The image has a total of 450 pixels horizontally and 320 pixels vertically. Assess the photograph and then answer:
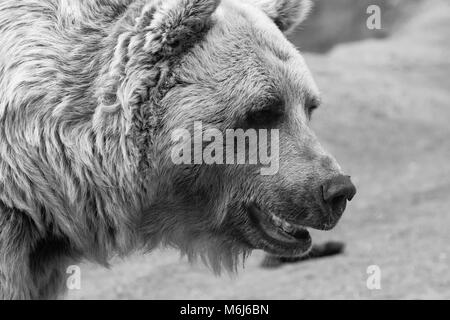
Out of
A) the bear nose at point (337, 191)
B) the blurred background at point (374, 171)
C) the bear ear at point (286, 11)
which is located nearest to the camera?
the bear nose at point (337, 191)

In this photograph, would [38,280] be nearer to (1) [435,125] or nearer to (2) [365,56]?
(1) [435,125]

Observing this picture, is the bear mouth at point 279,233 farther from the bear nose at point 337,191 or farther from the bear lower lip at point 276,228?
the bear nose at point 337,191

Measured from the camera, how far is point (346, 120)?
12.4m

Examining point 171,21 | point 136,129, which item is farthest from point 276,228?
point 171,21

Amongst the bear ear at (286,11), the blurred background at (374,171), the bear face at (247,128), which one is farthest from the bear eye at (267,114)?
the blurred background at (374,171)

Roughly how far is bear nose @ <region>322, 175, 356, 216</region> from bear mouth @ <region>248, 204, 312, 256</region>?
0.81 feet

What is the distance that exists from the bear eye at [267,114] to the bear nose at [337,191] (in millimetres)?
424

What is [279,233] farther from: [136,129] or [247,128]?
[136,129]

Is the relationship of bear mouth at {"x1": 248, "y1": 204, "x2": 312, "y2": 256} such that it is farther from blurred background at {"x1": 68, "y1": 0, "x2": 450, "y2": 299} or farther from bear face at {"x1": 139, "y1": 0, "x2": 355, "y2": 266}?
blurred background at {"x1": 68, "y1": 0, "x2": 450, "y2": 299}

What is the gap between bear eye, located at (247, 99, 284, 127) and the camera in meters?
4.22

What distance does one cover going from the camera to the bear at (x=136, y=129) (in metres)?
3.99

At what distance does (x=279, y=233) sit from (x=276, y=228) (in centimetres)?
3

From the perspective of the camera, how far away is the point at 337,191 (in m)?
4.11
